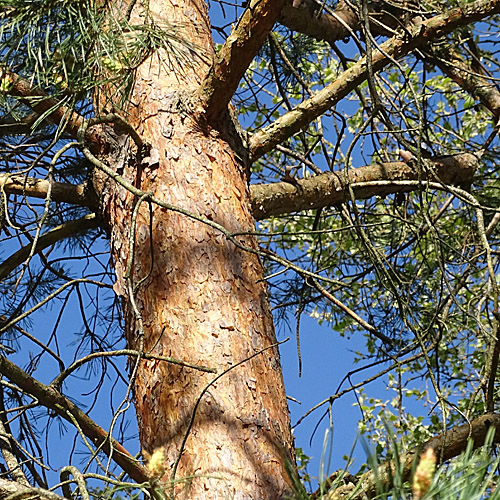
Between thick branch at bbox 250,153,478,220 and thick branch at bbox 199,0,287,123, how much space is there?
0.46 meters

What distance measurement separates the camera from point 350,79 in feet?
8.45

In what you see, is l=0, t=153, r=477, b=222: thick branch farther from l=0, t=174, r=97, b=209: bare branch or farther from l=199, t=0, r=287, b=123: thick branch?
l=199, t=0, r=287, b=123: thick branch

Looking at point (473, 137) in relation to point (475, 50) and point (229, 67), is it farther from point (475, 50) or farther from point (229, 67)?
point (229, 67)

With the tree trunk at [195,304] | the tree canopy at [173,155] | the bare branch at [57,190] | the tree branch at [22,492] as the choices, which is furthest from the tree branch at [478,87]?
the tree branch at [22,492]

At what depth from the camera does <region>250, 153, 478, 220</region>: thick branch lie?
274 cm

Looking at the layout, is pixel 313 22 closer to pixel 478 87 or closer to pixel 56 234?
pixel 478 87

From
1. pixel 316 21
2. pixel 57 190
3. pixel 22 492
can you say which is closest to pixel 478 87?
pixel 316 21

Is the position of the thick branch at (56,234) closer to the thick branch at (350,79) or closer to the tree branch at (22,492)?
the thick branch at (350,79)

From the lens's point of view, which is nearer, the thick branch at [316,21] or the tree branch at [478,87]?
the thick branch at [316,21]

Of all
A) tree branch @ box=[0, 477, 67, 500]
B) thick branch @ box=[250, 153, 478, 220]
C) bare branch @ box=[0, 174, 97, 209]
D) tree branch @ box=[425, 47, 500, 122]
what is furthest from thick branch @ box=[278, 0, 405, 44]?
→ tree branch @ box=[0, 477, 67, 500]

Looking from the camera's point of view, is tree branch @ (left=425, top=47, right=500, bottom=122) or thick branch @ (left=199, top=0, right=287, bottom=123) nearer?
thick branch @ (left=199, top=0, right=287, bottom=123)

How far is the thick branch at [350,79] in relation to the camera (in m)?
2.55

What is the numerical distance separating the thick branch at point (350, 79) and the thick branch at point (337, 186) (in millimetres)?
221

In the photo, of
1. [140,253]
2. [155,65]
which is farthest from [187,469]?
[155,65]
